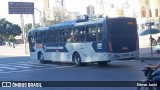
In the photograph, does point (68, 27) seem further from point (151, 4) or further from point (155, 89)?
point (151, 4)

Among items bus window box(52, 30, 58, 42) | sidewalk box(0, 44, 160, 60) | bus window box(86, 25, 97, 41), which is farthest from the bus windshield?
bus window box(52, 30, 58, 42)

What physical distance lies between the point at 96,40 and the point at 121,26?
1.64 metres

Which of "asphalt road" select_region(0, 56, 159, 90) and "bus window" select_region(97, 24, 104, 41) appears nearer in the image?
"asphalt road" select_region(0, 56, 159, 90)

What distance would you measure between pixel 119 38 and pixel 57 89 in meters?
8.44

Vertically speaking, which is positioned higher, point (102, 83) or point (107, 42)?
point (107, 42)

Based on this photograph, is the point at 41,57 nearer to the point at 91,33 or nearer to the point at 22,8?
the point at 91,33

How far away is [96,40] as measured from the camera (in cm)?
1925

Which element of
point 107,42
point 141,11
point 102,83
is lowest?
point 102,83

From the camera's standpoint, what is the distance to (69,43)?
21938mm

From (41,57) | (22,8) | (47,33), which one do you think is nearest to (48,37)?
(47,33)

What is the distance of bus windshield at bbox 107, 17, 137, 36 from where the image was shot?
1876 centimetres

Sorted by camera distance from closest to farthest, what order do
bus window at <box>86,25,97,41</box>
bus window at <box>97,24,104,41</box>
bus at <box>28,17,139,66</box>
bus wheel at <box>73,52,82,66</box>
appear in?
bus at <box>28,17,139,66</box> → bus window at <box>97,24,104,41</box> → bus window at <box>86,25,97,41</box> → bus wheel at <box>73,52,82,66</box>

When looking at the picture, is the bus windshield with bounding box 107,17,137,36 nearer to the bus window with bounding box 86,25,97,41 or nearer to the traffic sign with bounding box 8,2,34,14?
the bus window with bounding box 86,25,97,41

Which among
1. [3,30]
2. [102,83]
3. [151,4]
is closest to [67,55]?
[102,83]
